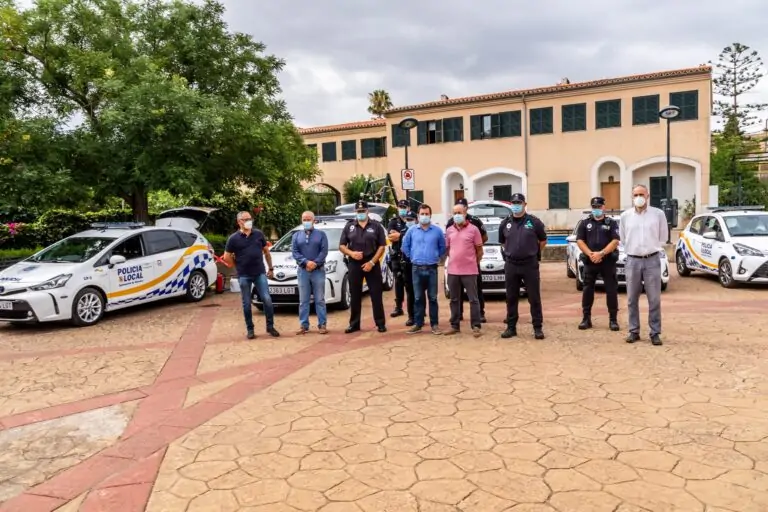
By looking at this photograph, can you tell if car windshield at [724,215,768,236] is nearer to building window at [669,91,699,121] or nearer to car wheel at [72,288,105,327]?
car wheel at [72,288,105,327]

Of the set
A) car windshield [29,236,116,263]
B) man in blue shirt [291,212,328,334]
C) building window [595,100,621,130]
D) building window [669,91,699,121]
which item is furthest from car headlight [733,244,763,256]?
building window [595,100,621,130]

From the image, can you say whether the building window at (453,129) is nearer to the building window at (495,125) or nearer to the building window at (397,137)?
the building window at (495,125)

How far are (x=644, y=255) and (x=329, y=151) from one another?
33458 millimetres

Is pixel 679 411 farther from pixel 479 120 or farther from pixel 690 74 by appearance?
pixel 479 120

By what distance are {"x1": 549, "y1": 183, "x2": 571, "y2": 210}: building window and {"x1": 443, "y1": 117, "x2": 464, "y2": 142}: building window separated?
5.71 m

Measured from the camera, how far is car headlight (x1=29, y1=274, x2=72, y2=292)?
29.7 feet

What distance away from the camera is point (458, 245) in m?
8.14

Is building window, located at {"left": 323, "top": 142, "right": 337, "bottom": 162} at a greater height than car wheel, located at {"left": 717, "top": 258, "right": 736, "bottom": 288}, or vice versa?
building window, located at {"left": 323, "top": 142, "right": 337, "bottom": 162}

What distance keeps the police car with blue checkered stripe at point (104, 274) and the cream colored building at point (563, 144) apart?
15933 mm

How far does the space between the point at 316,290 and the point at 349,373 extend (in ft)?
7.87

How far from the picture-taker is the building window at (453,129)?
1318 inches

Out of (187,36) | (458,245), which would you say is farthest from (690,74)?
(458,245)

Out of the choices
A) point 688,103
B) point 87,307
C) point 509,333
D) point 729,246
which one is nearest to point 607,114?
Answer: point 688,103

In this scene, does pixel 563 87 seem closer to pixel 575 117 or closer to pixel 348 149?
pixel 575 117
